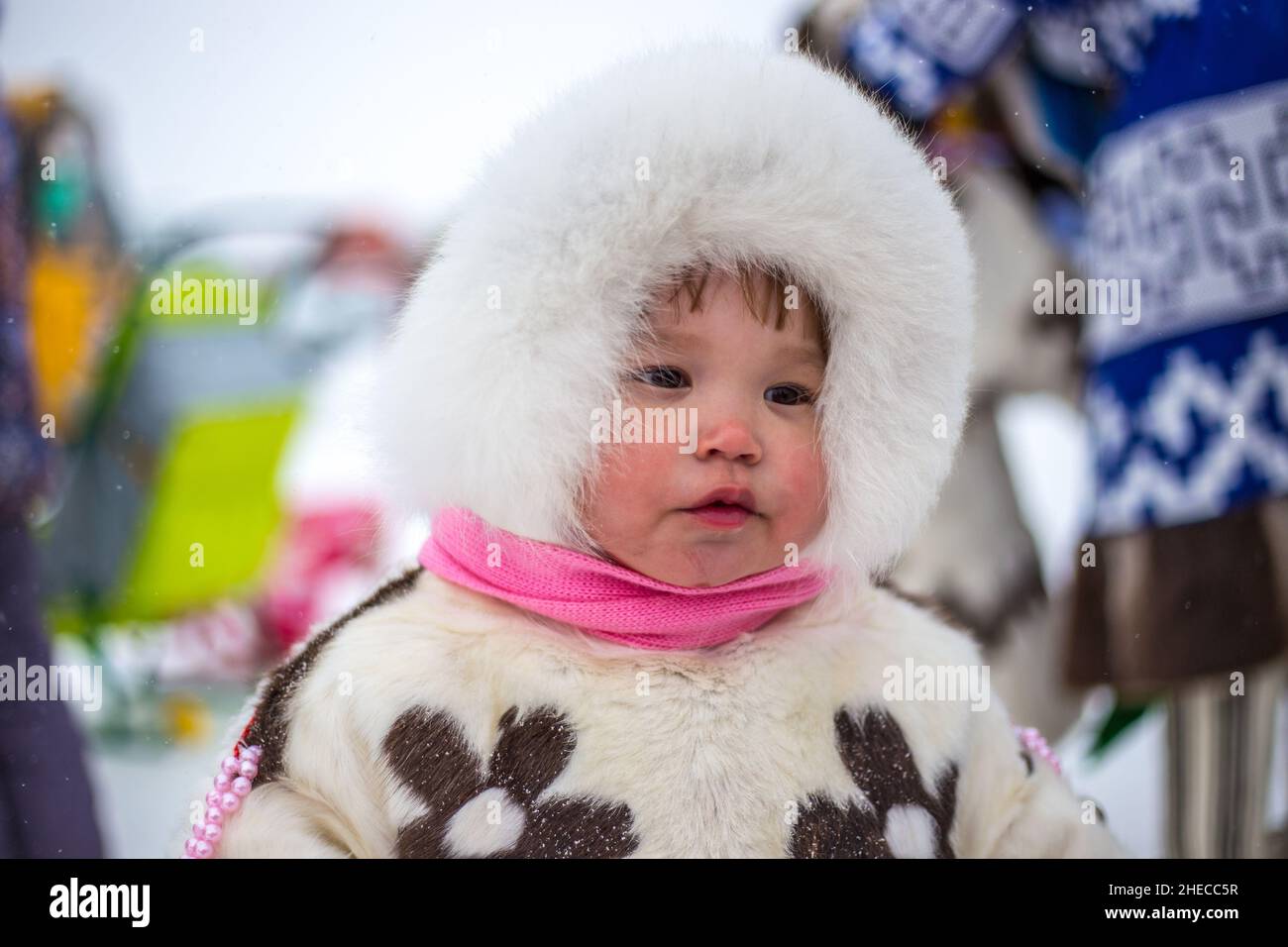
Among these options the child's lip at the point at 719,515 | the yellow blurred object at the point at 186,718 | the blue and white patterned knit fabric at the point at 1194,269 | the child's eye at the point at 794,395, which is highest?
the blue and white patterned knit fabric at the point at 1194,269

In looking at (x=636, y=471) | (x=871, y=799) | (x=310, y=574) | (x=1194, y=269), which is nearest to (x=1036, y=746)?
(x=871, y=799)

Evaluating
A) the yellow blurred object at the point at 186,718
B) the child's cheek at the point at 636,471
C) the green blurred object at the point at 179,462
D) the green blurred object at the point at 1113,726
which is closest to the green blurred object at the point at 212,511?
the green blurred object at the point at 179,462

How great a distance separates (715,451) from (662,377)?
0.07 metres

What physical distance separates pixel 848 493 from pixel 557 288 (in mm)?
271

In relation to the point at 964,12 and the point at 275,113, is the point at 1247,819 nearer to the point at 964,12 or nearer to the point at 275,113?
the point at 964,12

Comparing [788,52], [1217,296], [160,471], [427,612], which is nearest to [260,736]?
[427,612]

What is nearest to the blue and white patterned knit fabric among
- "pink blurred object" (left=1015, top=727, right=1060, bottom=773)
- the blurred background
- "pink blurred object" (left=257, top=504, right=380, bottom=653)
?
the blurred background

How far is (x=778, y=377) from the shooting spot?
86 centimetres

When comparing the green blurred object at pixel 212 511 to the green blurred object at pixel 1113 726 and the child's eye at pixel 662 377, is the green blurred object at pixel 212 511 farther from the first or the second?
the green blurred object at pixel 1113 726

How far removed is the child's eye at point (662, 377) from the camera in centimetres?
84

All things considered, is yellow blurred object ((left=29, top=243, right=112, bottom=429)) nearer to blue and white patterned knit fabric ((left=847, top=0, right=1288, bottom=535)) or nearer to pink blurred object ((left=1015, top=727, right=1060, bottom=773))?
→ blue and white patterned knit fabric ((left=847, top=0, right=1288, bottom=535))

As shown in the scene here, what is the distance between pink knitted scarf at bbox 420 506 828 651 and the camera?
2.82 ft

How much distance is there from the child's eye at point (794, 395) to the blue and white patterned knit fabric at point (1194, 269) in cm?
62

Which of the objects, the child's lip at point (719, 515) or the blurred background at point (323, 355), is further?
the blurred background at point (323, 355)
